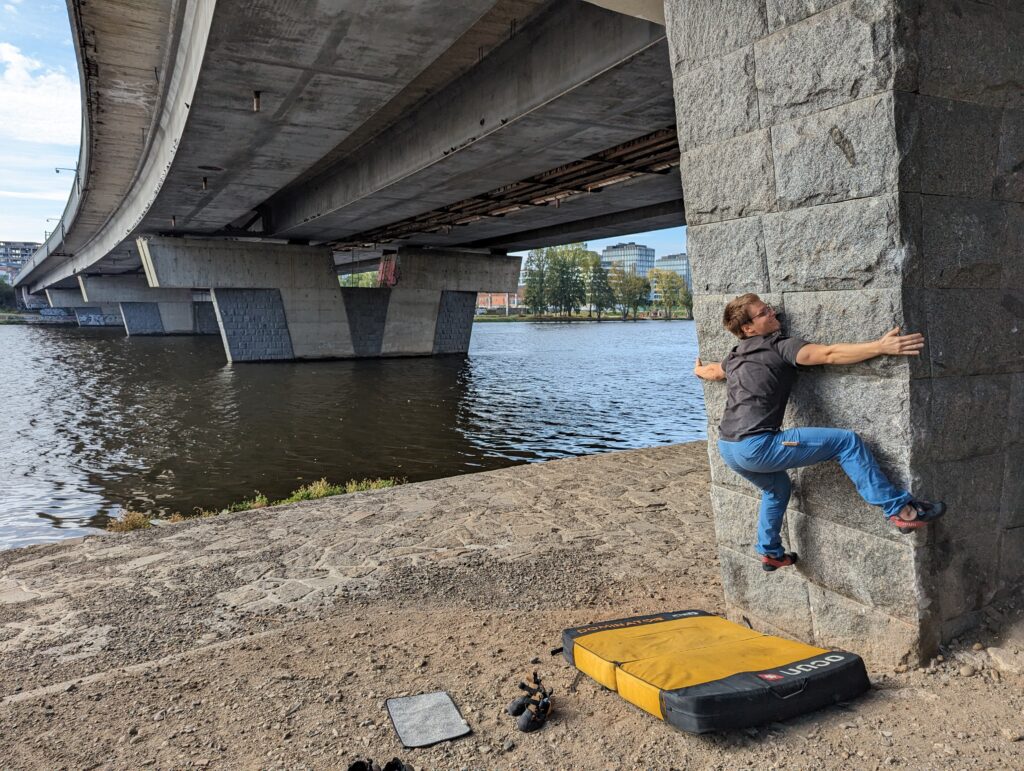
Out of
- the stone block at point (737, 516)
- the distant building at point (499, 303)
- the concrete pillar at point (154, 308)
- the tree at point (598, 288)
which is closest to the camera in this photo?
the stone block at point (737, 516)

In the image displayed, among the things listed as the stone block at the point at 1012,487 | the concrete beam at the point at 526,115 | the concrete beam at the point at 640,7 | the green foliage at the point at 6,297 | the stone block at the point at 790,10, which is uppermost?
the green foliage at the point at 6,297

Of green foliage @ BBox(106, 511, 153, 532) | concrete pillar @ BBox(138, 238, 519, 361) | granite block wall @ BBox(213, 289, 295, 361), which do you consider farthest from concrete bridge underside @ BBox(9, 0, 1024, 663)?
granite block wall @ BBox(213, 289, 295, 361)

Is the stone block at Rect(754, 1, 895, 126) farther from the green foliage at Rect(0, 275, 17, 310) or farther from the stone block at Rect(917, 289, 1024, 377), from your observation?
the green foliage at Rect(0, 275, 17, 310)

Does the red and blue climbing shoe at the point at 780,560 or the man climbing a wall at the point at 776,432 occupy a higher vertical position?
the man climbing a wall at the point at 776,432

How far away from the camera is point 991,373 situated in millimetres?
3807

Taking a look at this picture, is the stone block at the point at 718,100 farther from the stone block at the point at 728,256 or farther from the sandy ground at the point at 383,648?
the sandy ground at the point at 383,648

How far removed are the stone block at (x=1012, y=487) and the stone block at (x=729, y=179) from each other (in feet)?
6.19

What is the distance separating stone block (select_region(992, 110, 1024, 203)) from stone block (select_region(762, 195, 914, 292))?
0.75 meters

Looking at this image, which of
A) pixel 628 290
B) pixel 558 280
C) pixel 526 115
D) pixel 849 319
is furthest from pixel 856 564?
pixel 628 290

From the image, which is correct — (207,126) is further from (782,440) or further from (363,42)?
(782,440)

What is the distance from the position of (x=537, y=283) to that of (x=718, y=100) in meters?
130

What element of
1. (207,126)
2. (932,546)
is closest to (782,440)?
(932,546)

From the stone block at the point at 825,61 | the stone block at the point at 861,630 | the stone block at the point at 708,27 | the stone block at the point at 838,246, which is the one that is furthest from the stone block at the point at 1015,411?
the stone block at the point at 708,27

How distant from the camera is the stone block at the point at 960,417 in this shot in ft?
11.8
